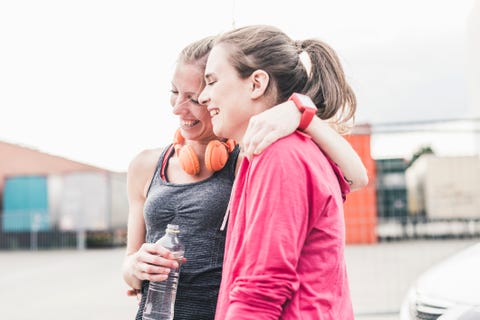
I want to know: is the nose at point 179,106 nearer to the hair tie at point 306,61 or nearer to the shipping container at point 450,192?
the hair tie at point 306,61

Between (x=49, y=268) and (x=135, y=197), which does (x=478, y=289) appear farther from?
(x=49, y=268)

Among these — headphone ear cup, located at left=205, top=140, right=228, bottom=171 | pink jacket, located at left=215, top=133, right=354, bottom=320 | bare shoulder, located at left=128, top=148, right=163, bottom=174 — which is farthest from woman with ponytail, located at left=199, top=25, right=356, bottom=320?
bare shoulder, located at left=128, top=148, right=163, bottom=174

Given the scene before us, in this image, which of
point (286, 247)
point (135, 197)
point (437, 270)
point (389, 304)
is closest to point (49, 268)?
point (389, 304)

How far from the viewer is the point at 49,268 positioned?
14055 millimetres

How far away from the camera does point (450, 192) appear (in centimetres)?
1084

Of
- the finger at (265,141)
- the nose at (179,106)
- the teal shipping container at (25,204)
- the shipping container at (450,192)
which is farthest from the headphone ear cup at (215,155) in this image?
the teal shipping container at (25,204)

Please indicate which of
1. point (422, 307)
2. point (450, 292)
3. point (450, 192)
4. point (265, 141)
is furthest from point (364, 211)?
point (265, 141)

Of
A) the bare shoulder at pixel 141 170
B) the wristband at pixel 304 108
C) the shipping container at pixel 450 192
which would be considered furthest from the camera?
the shipping container at pixel 450 192

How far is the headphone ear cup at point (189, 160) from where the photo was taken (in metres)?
1.75

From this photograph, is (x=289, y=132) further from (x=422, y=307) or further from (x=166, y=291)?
(x=422, y=307)

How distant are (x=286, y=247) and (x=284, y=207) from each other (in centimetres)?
8

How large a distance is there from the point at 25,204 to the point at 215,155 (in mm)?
21260

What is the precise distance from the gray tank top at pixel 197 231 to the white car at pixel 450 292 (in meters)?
1.74

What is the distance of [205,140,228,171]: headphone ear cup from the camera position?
68.3 inches
